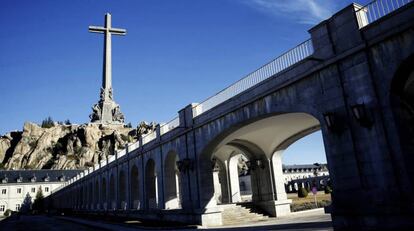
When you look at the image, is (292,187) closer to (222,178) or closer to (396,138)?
(222,178)

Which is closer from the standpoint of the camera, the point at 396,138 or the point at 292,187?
the point at 396,138

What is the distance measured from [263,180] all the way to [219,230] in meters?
8.47

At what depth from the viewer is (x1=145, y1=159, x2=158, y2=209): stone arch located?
28.7 meters

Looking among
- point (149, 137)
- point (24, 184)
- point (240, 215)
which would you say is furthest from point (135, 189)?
point (24, 184)

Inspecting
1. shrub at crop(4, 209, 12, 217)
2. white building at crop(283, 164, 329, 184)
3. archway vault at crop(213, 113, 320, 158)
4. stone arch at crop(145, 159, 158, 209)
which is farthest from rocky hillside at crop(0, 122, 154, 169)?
archway vault at crop(213, 113, 320, 158)

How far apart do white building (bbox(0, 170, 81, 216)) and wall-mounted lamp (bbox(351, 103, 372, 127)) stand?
95984mm

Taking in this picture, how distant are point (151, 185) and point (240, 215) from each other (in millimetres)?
10243

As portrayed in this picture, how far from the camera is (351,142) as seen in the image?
11141 millimetres

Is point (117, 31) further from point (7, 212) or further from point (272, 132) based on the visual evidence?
point (272, 132)

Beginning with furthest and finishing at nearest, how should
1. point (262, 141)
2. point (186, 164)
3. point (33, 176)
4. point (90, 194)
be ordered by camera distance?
point (33, 176)
point (90, 194)
point (262, 141)
point (186, 164)

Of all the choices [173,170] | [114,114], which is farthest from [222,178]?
[114,114]

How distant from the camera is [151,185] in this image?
2925cm

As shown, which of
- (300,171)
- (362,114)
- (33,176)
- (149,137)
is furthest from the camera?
(300,171)

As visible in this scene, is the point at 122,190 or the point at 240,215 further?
the point at 122,190
